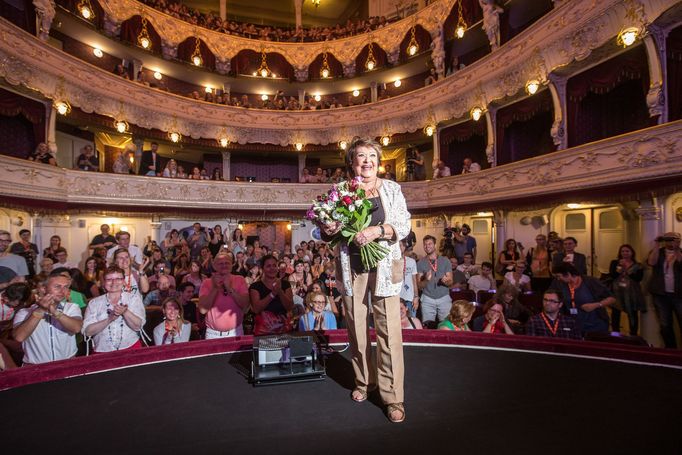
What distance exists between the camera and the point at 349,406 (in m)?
1.76

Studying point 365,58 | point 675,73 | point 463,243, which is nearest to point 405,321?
point 463,243

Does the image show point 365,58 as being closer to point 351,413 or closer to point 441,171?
point 441,171

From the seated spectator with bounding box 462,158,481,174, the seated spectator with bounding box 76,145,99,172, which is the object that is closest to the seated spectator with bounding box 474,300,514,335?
the seated spectator with bounding box 462,158,481,174

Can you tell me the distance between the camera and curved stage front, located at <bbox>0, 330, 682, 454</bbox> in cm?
139

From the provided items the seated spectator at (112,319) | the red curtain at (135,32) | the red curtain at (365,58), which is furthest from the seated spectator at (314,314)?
the red curtain at (135,32)

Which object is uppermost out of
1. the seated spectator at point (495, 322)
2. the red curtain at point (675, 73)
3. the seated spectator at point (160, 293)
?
the red curtain at point (675, 73)

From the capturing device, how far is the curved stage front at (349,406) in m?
1.39

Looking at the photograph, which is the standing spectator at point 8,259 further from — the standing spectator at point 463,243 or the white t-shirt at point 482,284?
the standing spectator at point 463,243

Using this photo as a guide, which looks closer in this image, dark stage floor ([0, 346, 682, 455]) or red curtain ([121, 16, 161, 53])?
dark stage floor ([0, 346, 682, 455])

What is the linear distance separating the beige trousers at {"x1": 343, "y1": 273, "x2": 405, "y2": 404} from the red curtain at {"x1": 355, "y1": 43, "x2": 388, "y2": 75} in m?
16.1

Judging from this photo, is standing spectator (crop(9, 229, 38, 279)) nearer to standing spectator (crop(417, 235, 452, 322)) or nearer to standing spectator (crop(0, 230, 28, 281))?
standing spectator (crop(0, 230, 28, 281))

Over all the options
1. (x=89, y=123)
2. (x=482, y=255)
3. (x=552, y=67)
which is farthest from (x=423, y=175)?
(x=89, y=123)

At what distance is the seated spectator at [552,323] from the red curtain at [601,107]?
23.5 feet

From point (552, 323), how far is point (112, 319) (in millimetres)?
4467
